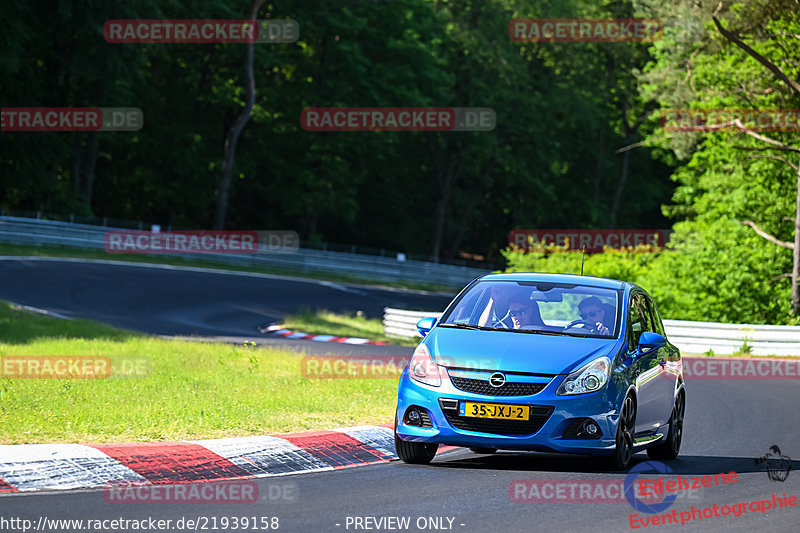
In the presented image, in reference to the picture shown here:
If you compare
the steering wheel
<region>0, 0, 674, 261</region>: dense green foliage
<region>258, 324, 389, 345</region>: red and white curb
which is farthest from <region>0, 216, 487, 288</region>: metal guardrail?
the steering wheel

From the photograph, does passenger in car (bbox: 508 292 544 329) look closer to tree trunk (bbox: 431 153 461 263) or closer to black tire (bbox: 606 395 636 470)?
black tire (bbox: 606 395 636 470)

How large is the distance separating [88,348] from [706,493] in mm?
12389

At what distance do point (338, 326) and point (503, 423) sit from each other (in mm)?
25439

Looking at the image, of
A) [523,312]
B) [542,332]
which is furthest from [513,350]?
[523,312]

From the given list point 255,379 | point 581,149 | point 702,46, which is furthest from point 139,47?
point 255,379

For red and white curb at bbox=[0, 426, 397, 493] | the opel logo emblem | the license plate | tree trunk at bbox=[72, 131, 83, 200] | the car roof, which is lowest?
red and white curb at bbox=[0, 426, 397, 493]

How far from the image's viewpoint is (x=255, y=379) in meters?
15.4

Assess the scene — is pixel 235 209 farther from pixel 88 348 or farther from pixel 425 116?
pixel 88 348

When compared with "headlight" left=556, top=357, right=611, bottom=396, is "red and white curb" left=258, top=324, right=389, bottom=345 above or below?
below

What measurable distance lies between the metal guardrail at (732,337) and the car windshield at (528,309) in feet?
56.3

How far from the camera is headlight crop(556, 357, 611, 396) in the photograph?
365 inches

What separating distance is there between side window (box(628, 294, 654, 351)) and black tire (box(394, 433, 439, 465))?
200 centimetres

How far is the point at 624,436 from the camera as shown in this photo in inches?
382

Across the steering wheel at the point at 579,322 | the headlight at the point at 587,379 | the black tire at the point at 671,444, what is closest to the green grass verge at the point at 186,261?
the black tire at the point at 671,444
